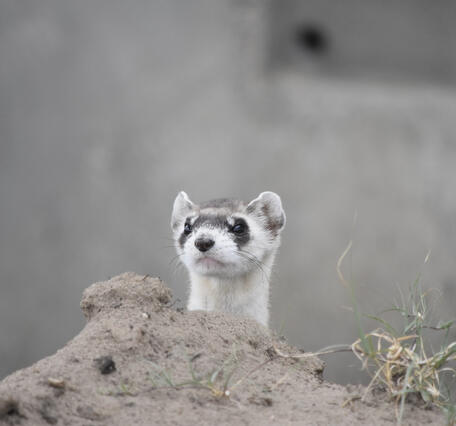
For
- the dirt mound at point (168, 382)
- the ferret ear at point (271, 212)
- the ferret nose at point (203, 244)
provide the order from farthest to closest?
the ferret ear at point (271, 212) → the ferret nose at point (203, 244) → the dirt mound at point (168, 382)

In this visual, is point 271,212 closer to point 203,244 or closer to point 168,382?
point 203,244

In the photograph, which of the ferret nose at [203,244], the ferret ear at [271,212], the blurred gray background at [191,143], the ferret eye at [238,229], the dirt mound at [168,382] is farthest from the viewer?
the blurred gray background at [191,143]

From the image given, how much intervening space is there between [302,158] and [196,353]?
6243mm

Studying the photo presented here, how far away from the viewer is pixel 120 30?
9234 mm

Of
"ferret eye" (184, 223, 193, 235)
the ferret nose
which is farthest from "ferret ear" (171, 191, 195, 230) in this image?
the ferret nose

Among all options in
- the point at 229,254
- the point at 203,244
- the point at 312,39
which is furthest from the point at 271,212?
the point at 312,39

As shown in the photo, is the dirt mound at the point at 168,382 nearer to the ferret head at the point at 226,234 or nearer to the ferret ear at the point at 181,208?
the ferret head at the point at 226,234

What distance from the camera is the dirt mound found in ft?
8.80

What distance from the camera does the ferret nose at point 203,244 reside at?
488cm

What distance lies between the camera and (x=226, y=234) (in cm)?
512

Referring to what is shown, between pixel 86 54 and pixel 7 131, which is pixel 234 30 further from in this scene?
pixel 7 131

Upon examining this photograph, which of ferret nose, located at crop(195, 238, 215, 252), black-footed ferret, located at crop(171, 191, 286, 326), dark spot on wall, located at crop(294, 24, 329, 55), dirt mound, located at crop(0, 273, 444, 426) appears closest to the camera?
dirt mound, located at crop(0, 273, 444, 426)

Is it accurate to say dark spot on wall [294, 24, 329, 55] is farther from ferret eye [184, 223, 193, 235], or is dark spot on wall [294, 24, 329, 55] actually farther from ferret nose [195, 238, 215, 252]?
ferret nose [195, 238, 215, 252]

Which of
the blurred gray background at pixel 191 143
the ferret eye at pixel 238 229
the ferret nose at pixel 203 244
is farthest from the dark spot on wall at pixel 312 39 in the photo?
the ferret nose at pixel 203 244
